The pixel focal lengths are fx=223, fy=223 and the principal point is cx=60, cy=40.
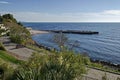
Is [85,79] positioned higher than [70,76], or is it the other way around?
[70,76]

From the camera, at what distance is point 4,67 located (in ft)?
66.3

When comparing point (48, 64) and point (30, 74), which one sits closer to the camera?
point (30, 74)

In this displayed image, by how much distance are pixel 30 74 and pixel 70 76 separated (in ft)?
5.99

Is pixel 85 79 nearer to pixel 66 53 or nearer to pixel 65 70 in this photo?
pixel 66 53

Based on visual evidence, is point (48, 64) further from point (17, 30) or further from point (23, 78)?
point (17, 30)

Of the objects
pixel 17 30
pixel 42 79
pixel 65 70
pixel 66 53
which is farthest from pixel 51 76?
pixel 17 30

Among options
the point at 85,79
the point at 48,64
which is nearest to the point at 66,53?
the point at 85,79

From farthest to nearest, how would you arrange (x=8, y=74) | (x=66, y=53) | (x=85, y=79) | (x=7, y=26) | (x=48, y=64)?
(x=7, y=26) → (x=85, y=79) → (x=66, y=53) → (x=8, y=74) → (x=48, y=64)

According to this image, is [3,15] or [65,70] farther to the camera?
[3,15]

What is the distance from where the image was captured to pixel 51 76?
9891mm

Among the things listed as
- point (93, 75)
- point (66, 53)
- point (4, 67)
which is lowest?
point (93, 75)

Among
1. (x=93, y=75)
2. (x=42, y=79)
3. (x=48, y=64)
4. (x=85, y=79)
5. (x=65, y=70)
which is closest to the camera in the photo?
(x=42, y=79)

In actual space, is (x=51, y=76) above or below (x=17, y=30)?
above

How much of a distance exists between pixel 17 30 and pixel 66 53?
41.8 m
